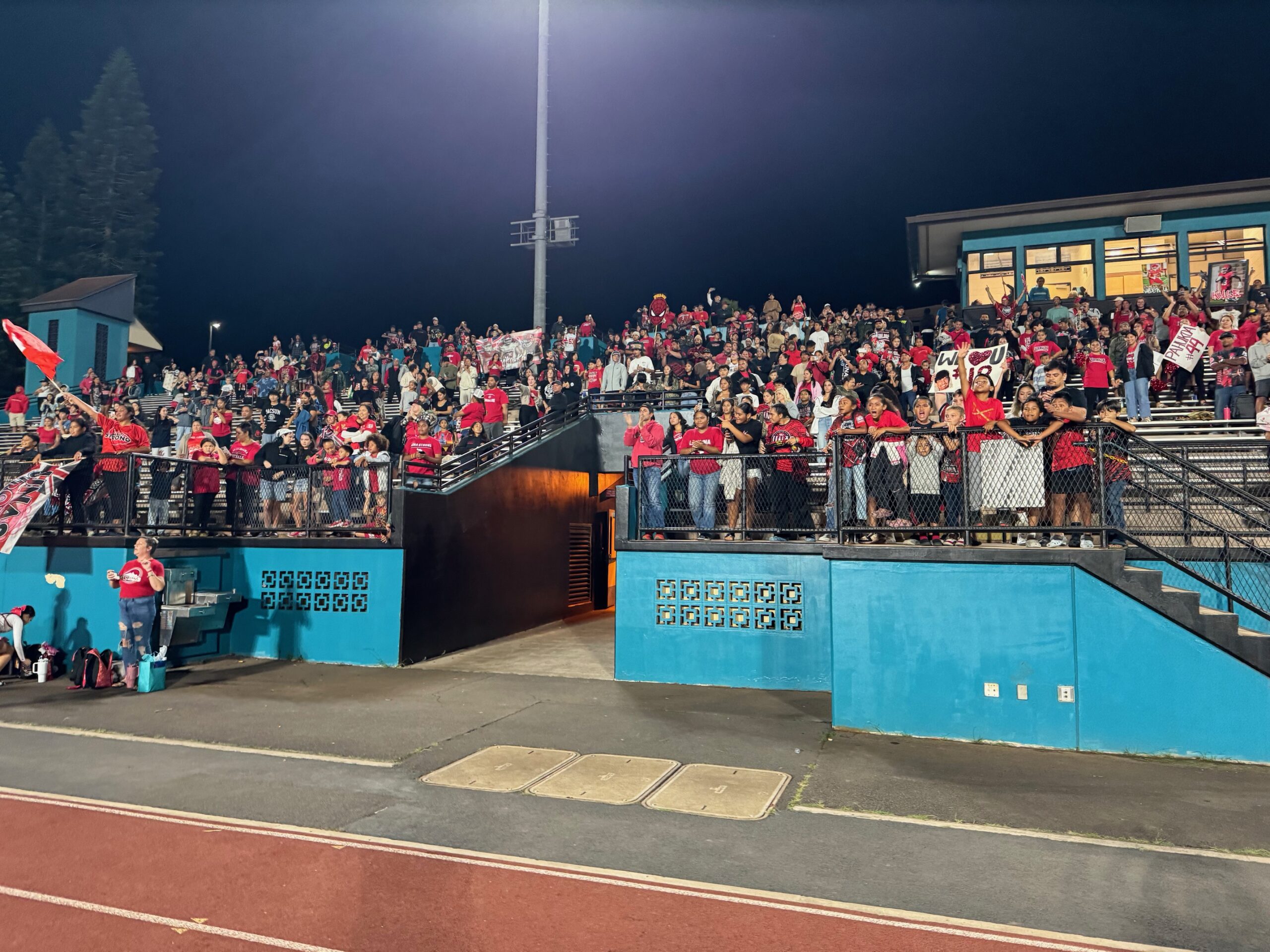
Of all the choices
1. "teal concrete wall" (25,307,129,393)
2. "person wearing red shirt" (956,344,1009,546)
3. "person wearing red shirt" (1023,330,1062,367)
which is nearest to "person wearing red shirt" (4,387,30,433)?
"teal concrete wall" (25,307,129,393)

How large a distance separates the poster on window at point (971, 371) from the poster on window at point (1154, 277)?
13.1 meters

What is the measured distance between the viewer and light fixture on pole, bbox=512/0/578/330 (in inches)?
1016

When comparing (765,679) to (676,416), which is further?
(676,416)

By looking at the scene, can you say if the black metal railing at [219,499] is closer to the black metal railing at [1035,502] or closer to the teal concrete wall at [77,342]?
the black metal railing at [1035,502]

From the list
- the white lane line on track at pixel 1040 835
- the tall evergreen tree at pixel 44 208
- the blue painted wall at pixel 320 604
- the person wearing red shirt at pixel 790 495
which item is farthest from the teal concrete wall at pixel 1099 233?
the tall evergreen tree at pixel 44 208

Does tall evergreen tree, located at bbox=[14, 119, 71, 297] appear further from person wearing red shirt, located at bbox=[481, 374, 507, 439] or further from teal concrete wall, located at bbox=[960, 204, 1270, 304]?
teal concrete wall, located at bbox=[960, 204, 1270, 304]

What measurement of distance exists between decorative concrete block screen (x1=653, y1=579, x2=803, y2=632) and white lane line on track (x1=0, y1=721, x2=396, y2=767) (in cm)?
466

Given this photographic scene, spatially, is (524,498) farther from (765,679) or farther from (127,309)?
(127,309)

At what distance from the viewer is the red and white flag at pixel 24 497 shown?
36.7ft

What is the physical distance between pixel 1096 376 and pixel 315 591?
528 inches

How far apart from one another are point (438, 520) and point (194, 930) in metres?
8.86

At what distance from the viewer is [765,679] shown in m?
10.4

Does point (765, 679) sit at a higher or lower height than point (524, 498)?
lower

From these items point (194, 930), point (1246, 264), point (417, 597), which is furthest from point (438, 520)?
point (1246, 264)
